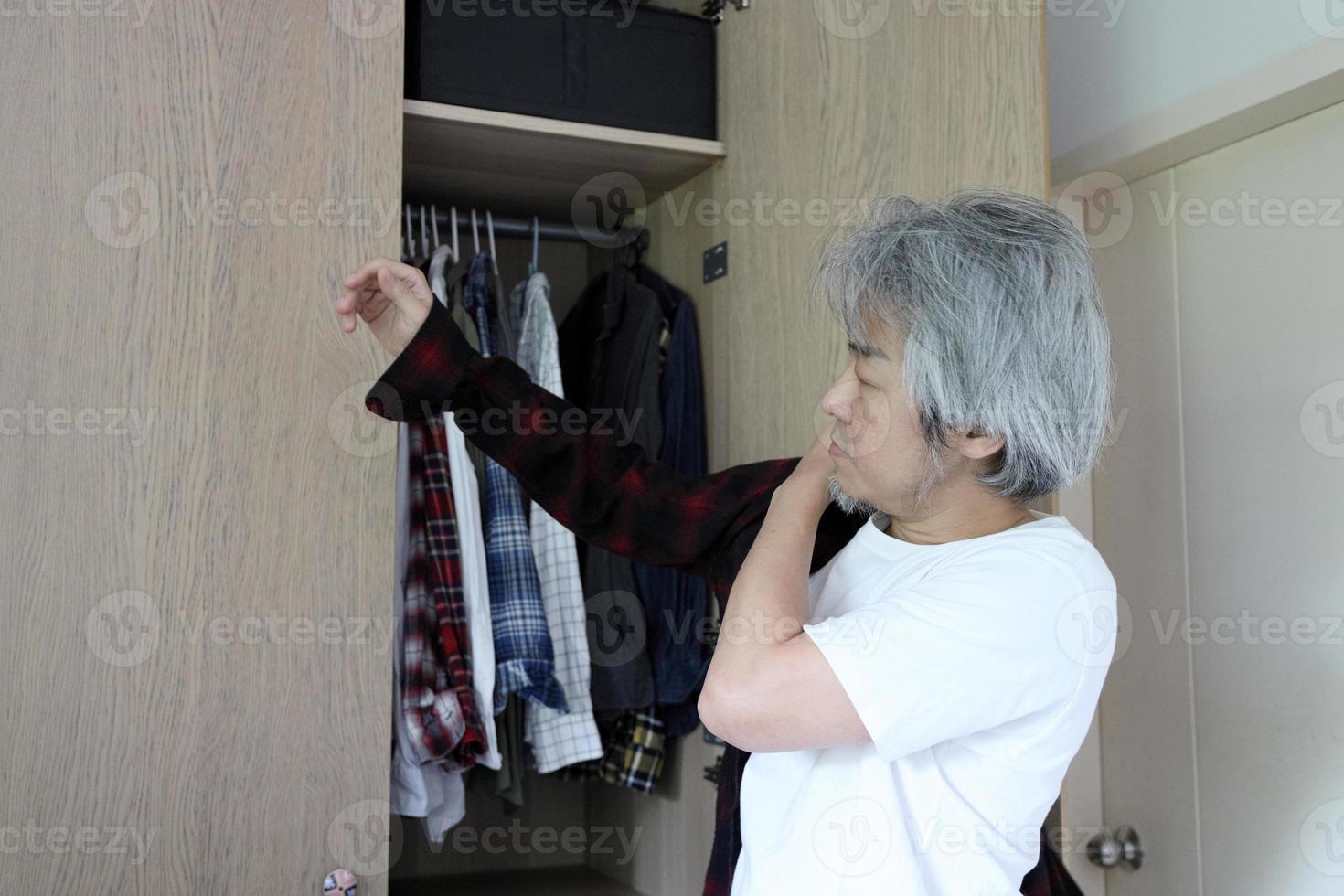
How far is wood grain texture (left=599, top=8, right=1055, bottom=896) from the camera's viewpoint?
1375 millimetres

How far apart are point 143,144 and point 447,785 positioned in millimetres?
1033

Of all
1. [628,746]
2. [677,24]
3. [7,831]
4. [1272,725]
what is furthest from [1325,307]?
[7,831]

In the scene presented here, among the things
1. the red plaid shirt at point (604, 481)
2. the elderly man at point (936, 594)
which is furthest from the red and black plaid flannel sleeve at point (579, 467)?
the elderly man at point (936, 594)

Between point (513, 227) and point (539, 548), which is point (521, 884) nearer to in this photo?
point (539, 548)

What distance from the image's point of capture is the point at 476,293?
199 centimetres

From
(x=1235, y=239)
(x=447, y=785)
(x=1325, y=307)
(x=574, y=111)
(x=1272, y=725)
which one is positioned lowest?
(x=447, y=785)

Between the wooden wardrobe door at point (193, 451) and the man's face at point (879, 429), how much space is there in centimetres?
82

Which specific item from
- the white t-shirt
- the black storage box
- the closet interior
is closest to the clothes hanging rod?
the closet interior

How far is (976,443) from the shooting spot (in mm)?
960

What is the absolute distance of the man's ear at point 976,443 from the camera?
3.14 ft

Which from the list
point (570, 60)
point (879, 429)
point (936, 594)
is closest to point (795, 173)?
point (570, 60)

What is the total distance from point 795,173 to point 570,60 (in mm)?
448

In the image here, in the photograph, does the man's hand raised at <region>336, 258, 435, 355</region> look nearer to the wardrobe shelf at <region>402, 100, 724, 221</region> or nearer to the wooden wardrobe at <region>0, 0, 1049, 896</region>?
the wooden wardrobe at <region>0, 0, 1049, 896</region>

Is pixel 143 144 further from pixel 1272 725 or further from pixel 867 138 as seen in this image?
pixel 1272 725
